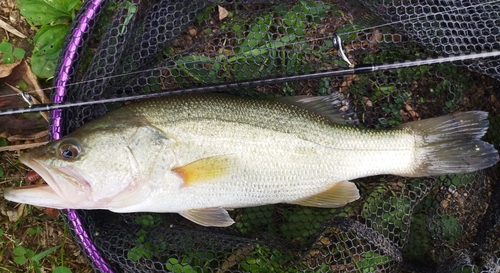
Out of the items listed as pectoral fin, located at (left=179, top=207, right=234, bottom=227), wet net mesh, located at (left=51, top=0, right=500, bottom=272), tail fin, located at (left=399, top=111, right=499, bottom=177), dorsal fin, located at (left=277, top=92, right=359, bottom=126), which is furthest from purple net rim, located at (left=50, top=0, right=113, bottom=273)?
tail fin, located at (left=399, top=111, right=499, bottom=177)

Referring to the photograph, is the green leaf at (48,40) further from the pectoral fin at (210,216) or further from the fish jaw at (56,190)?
the pectoral fin at (210,216)

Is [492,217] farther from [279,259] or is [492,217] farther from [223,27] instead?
[223,27]

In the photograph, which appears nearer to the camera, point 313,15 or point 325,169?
point 325,169

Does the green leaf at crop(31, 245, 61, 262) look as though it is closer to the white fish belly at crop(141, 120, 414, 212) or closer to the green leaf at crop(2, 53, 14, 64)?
the white fish belly at crop(141, 120, 414, 212)

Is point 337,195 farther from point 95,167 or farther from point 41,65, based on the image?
point 41,65

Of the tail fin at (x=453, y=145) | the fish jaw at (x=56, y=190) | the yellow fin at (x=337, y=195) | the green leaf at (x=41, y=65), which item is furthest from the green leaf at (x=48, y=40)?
the tail fin at (x=453, y=145)

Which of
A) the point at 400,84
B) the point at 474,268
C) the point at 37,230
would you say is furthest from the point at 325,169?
the point at 37,230
